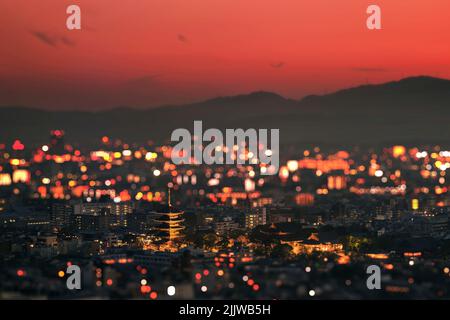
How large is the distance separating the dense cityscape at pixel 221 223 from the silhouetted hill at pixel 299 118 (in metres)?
0.69

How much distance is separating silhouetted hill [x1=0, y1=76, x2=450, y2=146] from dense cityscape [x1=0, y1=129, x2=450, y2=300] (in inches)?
27.0

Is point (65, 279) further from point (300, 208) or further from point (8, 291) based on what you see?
point (300, 208)

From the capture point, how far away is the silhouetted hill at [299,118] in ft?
115

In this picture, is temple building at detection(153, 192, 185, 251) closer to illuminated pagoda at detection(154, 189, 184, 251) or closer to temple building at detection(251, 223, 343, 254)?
illuminated pagoda at detection(154, 189, 184, 251)

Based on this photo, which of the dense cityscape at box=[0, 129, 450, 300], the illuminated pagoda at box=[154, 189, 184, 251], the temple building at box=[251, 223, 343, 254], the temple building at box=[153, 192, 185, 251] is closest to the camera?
the dense cityscape at box=[0, 129, 450, 300]

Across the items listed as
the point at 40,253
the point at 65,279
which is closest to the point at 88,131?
the point at 40,253

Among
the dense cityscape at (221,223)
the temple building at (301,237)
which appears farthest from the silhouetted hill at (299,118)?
the temple building at (301,237)

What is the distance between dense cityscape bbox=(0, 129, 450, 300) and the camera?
15.0m

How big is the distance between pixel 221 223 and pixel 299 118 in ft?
34.7

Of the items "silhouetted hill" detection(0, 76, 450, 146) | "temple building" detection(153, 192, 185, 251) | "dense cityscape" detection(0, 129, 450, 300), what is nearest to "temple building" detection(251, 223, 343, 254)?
"dense cityscape" detection(0, 129, 450, 300)

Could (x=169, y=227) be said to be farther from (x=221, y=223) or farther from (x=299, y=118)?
(x=299, y=118)

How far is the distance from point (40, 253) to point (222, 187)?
63.0 feet

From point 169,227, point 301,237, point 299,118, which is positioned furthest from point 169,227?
point 299,118
